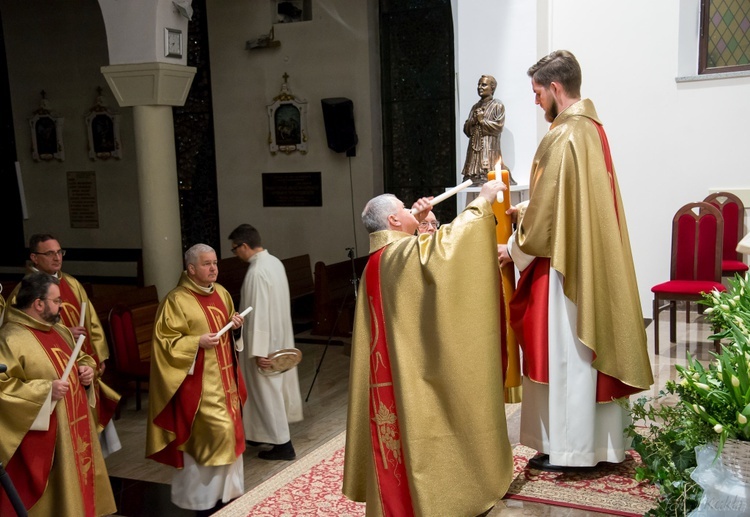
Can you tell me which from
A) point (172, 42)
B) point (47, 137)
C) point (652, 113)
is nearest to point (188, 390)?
point (172, 42)

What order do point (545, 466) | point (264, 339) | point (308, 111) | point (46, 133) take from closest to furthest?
point (545, 466) → point (264, 339) → point (308, 111) → point (46, 133)

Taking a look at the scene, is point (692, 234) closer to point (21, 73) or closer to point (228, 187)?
point (228, 187)

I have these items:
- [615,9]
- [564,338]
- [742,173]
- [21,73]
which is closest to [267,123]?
[21,73]

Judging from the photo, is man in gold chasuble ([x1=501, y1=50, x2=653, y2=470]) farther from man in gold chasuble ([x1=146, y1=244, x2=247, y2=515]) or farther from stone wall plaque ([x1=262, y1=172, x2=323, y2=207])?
stone wall plaque ([x1=262, y1=172, x2=323, y2=207])

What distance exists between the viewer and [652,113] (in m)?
8.22

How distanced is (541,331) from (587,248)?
0.43 metres

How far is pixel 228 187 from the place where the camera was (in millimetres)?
13336

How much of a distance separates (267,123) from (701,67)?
676 centimetres

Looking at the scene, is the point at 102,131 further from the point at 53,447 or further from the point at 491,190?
the point at 491,190

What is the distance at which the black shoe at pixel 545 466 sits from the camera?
152 inches

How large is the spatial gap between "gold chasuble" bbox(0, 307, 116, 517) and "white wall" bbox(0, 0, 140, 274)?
938 centimetres

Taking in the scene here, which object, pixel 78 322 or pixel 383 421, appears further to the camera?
pixel 78 322

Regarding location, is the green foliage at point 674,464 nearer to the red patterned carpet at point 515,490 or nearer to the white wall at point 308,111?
the red patterned carpet at point 515,490

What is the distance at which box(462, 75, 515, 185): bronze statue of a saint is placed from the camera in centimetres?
684
